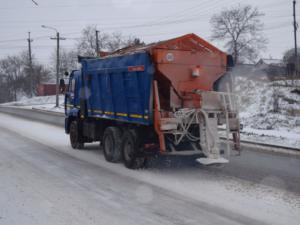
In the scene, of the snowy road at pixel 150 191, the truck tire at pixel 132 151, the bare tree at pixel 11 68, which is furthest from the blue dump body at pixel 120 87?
the bare tree at pixel 11 68

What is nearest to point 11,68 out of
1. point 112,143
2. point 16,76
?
point 16,76

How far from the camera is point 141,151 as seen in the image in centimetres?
956

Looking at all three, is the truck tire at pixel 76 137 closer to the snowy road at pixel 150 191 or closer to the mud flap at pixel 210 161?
the snowy road at pixel 150 191

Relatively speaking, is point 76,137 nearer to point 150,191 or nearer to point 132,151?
point 132,151

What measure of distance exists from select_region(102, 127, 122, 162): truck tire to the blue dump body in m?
0.39

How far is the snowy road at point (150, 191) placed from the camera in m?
6.20

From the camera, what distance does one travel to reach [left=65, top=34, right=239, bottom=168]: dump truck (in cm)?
905

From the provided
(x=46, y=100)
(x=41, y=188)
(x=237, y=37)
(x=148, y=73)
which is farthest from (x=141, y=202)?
(x=237, y=37)

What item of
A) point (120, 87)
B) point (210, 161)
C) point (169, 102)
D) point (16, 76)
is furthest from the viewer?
point (16, 76)

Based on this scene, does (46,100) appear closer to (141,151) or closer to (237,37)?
(237,37)

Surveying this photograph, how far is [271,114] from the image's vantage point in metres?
20.5

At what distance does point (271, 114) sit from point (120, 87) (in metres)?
12.4

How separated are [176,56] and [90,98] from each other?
13.0 ft

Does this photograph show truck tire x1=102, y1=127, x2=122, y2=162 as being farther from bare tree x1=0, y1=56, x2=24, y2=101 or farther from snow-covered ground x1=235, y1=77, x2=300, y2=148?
bare tree x1=0, y1=56, x2=24, y2=101
